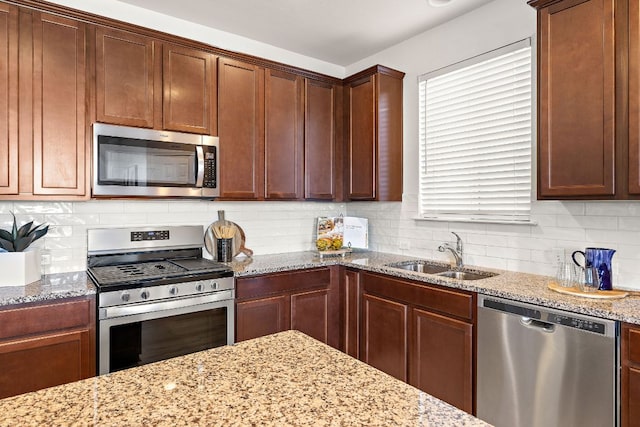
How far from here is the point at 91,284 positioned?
2.16 meters

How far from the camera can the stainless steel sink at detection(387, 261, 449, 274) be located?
9.65 feet

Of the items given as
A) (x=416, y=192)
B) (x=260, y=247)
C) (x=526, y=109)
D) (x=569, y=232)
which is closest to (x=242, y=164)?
(x=260, y=247)

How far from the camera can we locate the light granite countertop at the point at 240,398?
2.60 feet

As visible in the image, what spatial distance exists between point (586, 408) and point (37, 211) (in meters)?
3.11

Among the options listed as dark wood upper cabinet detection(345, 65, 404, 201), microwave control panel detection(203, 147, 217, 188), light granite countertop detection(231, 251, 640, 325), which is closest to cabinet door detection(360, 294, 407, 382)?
light granite countertop detection(231, 251, 640, 325)

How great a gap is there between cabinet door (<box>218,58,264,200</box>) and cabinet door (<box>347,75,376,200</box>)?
80 cm

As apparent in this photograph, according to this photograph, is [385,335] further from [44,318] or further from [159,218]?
[44,318]

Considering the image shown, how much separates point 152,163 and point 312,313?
59.8 inches

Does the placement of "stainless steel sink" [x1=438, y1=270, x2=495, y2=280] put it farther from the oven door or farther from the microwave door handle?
the microwave door handle

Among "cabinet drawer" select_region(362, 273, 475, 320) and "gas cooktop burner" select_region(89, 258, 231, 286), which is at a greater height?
"gas cooktop burner" select_region(89, 258, 231, 286)

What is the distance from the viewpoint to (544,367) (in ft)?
6.16

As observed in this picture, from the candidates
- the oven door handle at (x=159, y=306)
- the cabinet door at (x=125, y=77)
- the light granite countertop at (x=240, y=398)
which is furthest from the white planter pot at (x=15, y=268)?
the light granite countertop at (x=240, y=398)

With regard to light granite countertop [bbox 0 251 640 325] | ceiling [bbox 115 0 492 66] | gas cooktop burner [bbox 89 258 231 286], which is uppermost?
ceiling [bbox 115 0 492 66]

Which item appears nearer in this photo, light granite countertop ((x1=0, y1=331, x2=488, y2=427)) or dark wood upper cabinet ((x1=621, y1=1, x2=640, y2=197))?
light granite countertop ((x1=0, y1=331, x2=488, y2=427))
